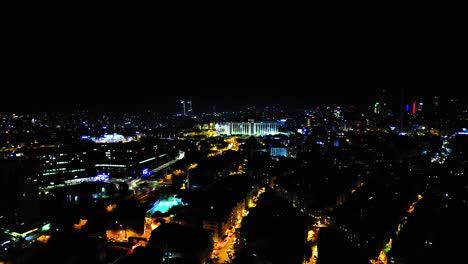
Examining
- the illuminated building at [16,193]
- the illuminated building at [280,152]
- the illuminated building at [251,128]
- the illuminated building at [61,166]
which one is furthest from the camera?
the illuminated building at [251,128]

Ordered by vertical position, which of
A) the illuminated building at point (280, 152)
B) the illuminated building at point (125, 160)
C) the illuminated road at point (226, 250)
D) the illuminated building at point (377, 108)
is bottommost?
the illuminated road at point (226, 250)

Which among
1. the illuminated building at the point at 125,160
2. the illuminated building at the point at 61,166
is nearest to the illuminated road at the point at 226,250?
the illuminated building at the point at 125,160

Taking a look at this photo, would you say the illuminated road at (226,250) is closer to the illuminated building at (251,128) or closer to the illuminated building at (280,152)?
the illuminated building at (280,152)

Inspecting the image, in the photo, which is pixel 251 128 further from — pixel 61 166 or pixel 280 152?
pixel 61 166

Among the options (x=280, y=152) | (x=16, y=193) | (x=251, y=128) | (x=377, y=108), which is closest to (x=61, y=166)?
(x=16, y=193)

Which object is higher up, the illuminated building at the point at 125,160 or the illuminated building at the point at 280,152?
the illuminated building at the point at 125,160

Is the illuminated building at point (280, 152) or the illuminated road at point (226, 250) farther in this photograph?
the illuminated building at point (280, 152)

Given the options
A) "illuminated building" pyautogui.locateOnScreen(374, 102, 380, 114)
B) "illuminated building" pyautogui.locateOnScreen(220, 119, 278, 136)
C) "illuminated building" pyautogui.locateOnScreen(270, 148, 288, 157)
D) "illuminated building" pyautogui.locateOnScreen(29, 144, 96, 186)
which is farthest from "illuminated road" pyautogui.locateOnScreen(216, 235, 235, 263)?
"illuminated building" pyautogui.locateOnScreen(374, 102, 380, 114)

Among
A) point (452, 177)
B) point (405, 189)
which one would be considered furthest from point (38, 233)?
point (452, 177)

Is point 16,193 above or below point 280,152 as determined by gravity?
above

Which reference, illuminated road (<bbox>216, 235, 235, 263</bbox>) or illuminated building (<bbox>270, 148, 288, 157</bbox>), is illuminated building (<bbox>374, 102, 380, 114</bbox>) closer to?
illuminated building (<bbox>270, 148, 288, 157</bbox>)

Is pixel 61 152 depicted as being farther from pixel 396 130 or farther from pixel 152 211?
pixel 396 130
